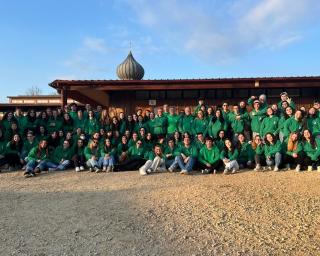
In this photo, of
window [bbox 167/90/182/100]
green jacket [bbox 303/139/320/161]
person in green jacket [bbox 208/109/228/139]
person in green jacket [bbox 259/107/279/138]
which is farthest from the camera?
window [bbox 167/90/182/100]

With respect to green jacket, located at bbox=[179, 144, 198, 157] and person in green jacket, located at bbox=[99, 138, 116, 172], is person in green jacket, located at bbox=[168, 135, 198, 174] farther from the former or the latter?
person in green jacket, located at bbox=[99, 138, 116, 172]

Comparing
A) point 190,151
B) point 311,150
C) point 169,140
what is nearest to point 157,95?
point 169,140

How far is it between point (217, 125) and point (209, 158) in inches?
47.1

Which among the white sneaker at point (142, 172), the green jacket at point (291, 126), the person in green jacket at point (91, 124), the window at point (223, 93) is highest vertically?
the window at point (223, 93)

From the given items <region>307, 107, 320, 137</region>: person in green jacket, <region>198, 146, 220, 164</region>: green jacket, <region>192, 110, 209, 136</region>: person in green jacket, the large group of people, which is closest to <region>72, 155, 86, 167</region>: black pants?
the large group of people

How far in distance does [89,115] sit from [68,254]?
24.5 feet

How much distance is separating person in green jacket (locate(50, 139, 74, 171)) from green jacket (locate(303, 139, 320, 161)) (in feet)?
20.6

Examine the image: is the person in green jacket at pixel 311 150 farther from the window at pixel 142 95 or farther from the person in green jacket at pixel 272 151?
the window at pixel 142 95

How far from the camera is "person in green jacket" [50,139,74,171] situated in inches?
456

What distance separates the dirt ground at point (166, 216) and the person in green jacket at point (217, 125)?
6.68 ft

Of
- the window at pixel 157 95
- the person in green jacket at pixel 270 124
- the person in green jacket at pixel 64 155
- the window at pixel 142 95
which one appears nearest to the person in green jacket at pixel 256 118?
the person in green jacket at pixel 270 124

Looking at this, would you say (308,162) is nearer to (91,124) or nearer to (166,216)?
(166,216)

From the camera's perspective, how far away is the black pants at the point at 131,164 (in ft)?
36.5

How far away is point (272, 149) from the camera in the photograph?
1035 centimetres
